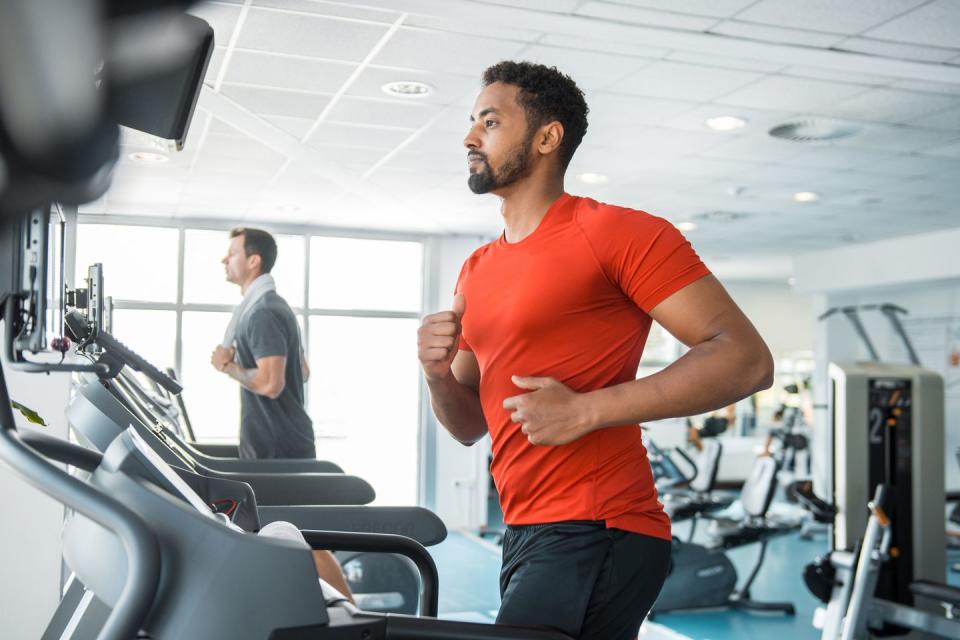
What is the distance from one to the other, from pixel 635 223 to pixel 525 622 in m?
0.58

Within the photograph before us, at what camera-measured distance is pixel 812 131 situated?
15.5 ft

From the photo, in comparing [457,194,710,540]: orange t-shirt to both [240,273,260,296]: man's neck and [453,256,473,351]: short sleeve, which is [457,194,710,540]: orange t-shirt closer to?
[453,256,473,351]: short sleeve

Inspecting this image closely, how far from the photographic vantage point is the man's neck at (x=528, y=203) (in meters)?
1.50

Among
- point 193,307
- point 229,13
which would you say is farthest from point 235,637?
point 193,307

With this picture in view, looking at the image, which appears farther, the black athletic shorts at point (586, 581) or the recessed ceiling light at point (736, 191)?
the recessed ceiling light at point (736, 191)

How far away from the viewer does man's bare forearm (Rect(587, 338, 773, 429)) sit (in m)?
1.19

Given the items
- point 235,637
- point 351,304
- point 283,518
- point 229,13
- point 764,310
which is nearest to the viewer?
point 235,637

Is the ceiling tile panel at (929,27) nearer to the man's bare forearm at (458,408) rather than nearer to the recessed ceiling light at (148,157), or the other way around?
the man's bare forearm at (458,408)

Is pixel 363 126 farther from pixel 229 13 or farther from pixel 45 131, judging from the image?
pixel 45 131

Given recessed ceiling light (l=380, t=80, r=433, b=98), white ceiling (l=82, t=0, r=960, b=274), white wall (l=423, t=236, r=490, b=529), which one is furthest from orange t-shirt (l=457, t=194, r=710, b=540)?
white wall (l=423, t=236, r=490, b=529)

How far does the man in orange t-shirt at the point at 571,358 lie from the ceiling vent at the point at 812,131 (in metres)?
3.47

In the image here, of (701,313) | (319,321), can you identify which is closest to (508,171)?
(701,313)

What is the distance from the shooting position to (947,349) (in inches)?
346

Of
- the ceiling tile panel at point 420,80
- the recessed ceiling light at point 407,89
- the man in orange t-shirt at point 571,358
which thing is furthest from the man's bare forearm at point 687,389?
the recessed ceiling light at point 407,89
